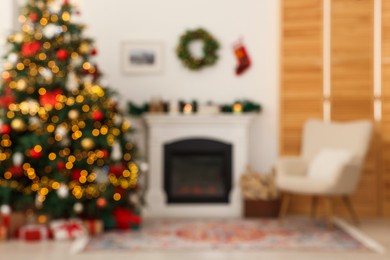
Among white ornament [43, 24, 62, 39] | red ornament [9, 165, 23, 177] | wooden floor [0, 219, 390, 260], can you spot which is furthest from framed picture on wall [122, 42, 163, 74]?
wooden floor [0, 219, 390, 260]

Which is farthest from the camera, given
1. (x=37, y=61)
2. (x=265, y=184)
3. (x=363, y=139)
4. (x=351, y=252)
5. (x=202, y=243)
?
(x=265, y=184)

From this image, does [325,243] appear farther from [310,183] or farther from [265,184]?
[265,184]

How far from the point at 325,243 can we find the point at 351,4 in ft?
9.71

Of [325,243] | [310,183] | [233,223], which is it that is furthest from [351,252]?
[233,223]

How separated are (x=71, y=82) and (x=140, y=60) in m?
1.50

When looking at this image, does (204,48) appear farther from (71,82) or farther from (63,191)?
(63,191)

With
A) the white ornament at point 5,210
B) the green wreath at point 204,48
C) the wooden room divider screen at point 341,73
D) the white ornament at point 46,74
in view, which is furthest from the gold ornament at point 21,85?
the wooden room divider screen at point 341,73

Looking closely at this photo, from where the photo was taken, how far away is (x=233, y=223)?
647 centimetres

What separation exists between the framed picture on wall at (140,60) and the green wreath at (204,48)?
11.2 inches

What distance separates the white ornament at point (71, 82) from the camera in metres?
5.95

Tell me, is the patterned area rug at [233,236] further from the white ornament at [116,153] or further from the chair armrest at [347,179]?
the white ornament at [116,153]

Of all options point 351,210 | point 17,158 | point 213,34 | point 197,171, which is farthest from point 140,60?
point 351,210

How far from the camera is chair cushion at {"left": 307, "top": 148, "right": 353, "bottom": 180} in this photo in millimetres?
5942

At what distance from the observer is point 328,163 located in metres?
6.25
